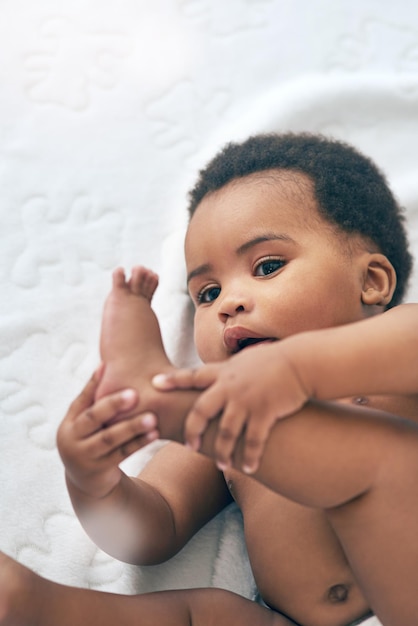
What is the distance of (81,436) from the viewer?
0.76 m

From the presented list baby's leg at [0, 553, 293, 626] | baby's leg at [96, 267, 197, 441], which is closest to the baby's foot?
baby's leg at [96, 267, 197, 441]

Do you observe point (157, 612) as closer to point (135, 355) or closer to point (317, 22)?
point (135, 355)

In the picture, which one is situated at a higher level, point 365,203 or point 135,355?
point 365,203

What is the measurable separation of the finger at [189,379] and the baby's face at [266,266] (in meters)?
0.22

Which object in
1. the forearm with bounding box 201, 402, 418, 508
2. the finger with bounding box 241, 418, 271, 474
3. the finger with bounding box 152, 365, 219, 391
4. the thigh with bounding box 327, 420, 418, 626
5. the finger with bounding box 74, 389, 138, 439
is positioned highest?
the finger with bounding box 152, 365, 219, 391

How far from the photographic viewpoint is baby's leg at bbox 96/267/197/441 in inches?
29.1

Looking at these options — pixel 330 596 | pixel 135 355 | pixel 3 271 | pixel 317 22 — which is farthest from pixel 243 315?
pixel 317 22

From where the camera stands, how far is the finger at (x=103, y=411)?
0.74 metres

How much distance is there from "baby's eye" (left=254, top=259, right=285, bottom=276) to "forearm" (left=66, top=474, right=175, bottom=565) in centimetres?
30

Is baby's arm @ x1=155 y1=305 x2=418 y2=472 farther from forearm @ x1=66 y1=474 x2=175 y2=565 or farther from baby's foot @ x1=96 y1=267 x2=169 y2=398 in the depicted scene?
forearm @ x1=66 y1=474 x2=175 y2=565

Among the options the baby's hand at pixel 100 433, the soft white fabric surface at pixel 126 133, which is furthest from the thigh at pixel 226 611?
the baby's hand at pixel 100 433

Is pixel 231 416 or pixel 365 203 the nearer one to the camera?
pixel 231 416

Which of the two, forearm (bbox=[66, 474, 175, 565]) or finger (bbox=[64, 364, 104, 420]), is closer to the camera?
finger (bbox=[64, 364, 104, 420])

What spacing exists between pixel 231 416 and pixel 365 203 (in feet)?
1.67
